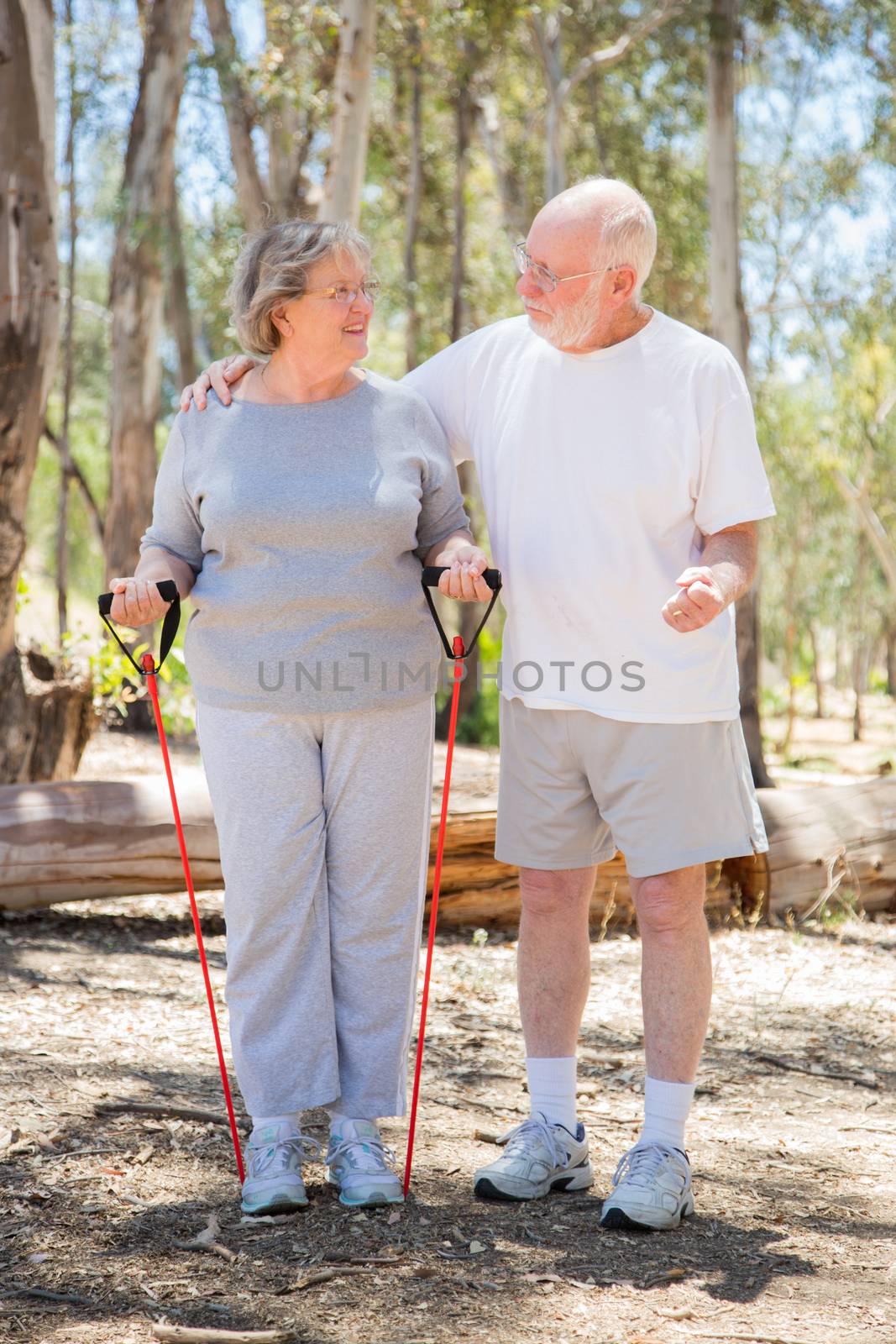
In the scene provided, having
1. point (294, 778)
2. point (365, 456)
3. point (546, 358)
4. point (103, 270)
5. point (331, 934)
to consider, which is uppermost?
point (103, 270)

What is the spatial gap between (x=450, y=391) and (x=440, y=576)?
0.55 m

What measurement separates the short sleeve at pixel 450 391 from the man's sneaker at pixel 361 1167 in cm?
146

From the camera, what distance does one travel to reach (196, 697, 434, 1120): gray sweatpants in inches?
101

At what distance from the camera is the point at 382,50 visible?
1260 cm

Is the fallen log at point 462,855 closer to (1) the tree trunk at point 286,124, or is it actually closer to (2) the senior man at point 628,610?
(2) the senior man at point 628,610

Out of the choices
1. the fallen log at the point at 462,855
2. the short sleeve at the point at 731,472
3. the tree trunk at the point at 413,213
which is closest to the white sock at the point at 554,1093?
the short sleeve at the point at 731,472

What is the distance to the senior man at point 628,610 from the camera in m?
2.57

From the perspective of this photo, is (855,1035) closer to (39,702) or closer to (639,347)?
(639,347)

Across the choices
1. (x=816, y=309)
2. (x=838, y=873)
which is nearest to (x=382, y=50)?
(x=816, y=309)

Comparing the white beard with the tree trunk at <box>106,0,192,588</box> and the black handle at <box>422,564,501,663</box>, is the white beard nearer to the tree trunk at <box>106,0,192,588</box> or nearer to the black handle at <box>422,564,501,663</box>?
the black handle at <box>422,564,501,663</box>

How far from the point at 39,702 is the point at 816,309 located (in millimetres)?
13904

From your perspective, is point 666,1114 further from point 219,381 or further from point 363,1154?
point 219,381

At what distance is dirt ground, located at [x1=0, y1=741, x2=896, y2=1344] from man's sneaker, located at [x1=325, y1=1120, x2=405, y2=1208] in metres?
0.04

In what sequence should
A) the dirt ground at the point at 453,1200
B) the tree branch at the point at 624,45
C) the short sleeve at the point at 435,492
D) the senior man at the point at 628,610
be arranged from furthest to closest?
the tree branch at the point at 624,45
the short sleeve at the point at 435,492
the senior man at the point at 628,610
the dirt ground at the point at 453,1200
